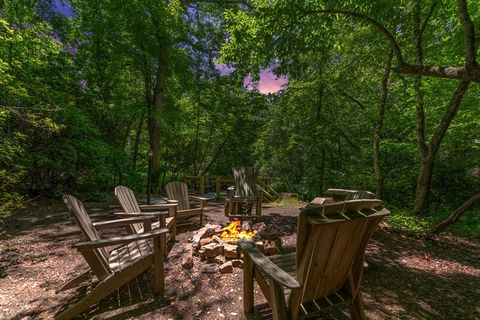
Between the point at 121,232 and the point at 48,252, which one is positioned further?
the point at 121,232

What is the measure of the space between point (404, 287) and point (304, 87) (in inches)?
265

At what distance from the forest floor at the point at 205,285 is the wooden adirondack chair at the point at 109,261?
171 millimetres

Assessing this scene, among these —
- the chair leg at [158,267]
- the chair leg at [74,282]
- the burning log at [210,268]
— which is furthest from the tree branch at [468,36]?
the chair leg at [74,282]

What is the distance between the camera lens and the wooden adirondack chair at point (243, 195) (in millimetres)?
4895

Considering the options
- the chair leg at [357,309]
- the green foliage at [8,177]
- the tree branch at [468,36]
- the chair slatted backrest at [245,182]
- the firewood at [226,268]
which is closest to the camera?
the chair leg at [357,309]

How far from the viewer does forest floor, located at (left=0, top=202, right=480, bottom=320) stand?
2.01 metres

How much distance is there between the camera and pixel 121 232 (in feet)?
13.6

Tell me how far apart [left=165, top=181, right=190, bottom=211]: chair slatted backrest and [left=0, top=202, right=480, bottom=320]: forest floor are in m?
0.71

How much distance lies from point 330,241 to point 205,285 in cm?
168

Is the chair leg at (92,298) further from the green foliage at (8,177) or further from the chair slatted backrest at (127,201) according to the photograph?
the green foliage at (8,177)

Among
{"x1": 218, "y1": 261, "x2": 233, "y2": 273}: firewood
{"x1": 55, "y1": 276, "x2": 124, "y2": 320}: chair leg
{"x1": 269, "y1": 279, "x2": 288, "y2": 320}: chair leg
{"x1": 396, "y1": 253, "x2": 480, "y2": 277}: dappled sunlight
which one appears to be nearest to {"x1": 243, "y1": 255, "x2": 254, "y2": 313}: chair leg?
{"x1": 269, "y1": 279, "x2": 288, "y2": 320}: chair leg

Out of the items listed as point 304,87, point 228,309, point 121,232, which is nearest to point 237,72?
point 304,87

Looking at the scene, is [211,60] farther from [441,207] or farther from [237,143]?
[441,207]

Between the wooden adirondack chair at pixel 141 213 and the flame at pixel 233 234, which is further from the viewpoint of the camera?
the flame at pixel 233 234
